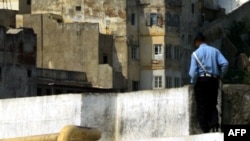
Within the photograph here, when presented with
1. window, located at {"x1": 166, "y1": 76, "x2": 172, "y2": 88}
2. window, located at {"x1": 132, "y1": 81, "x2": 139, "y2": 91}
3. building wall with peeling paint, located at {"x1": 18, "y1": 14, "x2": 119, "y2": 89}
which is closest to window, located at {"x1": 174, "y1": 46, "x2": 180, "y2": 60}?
window, located at {"x1": 166, "y1": 76, "x2": 172, "y2": 88}

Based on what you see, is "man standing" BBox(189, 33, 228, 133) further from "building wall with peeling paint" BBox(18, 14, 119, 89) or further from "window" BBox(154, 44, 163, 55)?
"window" BBox(154, 44, 163, 55)

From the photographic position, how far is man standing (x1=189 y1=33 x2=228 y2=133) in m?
13.2

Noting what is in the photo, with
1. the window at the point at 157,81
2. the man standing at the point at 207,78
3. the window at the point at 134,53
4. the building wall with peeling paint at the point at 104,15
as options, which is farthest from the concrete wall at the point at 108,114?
the window at the point at 134,53

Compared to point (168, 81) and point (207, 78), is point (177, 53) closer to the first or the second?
point (168, 81)

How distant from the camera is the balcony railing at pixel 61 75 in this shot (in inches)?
2818

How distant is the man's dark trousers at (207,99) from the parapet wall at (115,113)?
14cm

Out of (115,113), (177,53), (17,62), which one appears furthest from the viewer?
(177,53)

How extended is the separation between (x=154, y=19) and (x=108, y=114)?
2584 inches

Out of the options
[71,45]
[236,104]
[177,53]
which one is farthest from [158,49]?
[236,104]

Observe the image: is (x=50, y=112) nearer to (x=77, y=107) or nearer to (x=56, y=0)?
(x=77, y=107)

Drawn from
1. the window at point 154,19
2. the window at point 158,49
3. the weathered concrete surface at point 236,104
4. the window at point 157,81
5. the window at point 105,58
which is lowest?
the window at point 157,81

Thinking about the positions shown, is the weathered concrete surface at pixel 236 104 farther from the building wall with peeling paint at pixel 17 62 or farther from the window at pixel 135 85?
the window at pixel 135 85

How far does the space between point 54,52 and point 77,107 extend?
63.2 meters

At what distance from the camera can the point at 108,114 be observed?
47.9ft
